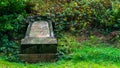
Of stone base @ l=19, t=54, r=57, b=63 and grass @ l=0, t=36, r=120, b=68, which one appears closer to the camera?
grass @ l=0, t=36, r=120, b=68

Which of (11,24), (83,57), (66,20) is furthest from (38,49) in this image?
(66,20)

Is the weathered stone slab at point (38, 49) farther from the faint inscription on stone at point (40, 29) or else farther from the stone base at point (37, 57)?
the faint inscription on stone at point (40, 29)

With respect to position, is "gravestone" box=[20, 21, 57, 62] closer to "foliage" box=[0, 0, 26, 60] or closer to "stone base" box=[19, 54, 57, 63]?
"stone base" box=[19, 54, 57, 63]

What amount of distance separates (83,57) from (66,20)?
2.86 metres

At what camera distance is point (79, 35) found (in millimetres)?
10508

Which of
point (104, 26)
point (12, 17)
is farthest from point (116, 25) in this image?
point (12, 17)

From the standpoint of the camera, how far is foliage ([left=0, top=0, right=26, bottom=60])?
9.20 meters

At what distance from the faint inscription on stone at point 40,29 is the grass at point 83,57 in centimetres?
49

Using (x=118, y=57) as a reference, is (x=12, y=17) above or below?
above

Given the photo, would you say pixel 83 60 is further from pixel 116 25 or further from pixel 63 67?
pixel 116 25

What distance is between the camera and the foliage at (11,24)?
30.2ft

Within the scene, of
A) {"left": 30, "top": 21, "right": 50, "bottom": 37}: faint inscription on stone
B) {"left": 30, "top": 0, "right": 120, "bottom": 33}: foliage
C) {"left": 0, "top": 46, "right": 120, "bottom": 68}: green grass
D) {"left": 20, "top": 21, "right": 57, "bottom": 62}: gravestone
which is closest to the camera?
{"left": 0, "top": 46, "right": 120, "bottom": 68}: green grass

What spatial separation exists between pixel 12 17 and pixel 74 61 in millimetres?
2687

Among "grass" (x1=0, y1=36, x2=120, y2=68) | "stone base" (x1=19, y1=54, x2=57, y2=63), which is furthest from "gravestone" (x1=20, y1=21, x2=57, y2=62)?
"grass" (x1=0, y1=36, x2=120, y2=68)
